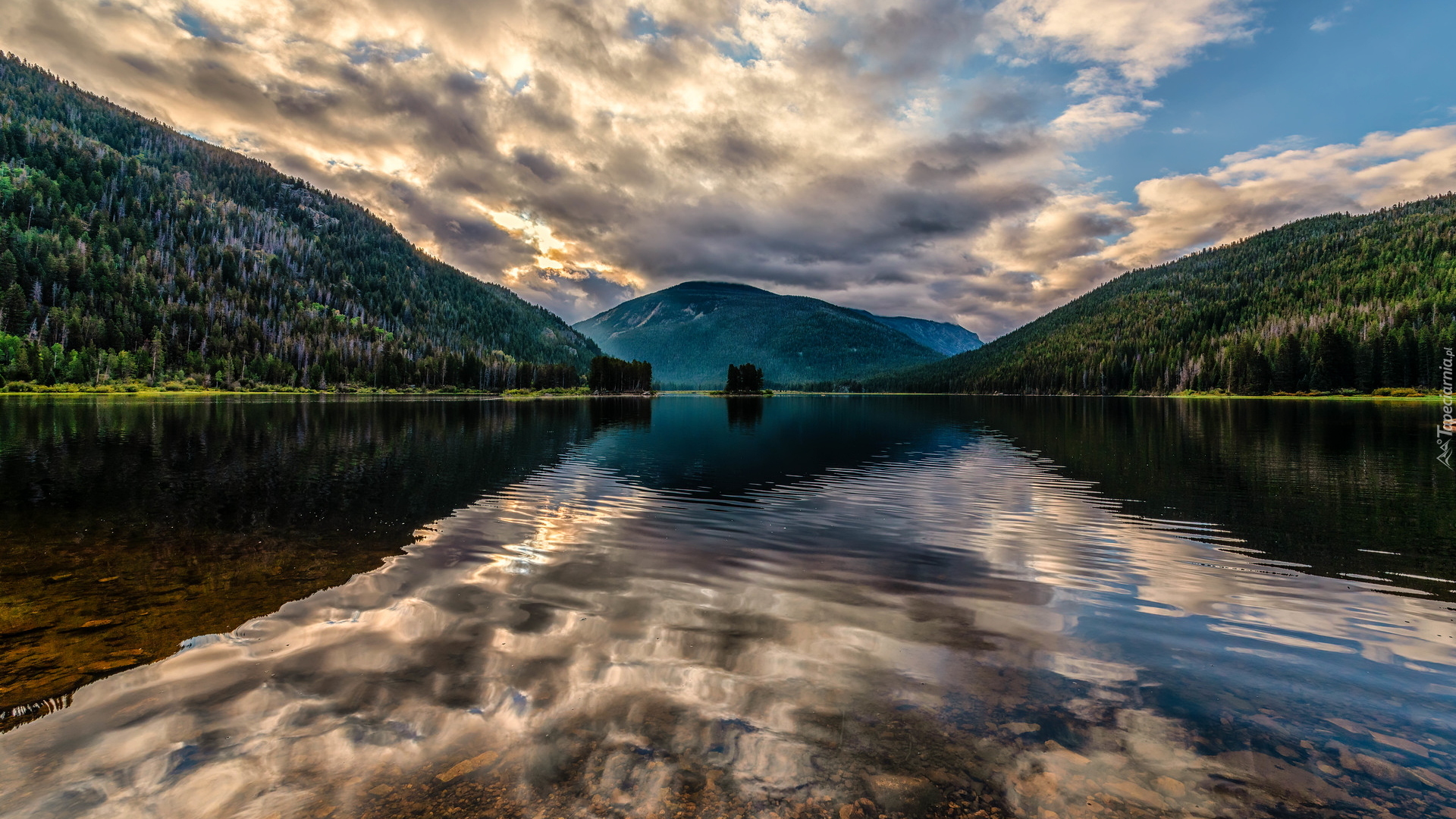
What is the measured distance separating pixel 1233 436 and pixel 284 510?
7885cm

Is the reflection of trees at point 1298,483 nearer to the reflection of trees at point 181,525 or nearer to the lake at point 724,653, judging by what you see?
the lake at point 724,653

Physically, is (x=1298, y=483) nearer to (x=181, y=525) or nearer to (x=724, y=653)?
(x=724, y=653)

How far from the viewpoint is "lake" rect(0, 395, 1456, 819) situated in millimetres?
7547

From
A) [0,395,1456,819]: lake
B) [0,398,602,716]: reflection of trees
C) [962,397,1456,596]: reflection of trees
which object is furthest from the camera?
[962,397,1456,596]: reflection of trees

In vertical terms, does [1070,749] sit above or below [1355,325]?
below

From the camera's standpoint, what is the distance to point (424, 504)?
90.6ft

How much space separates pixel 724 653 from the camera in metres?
11.8

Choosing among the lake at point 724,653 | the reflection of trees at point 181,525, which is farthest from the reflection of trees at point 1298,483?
the reflection of trees at point 181,525

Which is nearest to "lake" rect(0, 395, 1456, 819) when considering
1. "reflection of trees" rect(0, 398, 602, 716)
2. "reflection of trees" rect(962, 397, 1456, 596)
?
"reflection of trees" rect(0, 398, 602, 716)

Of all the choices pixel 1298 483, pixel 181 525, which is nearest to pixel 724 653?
pixel 181 525

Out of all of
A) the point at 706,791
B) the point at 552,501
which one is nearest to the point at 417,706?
the point at 706,791

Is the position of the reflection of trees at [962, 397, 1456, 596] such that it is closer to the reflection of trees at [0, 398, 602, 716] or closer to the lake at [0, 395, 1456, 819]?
the lake at [0, 395, 1456, 819]

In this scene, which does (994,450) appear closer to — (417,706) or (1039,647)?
(1039,647)

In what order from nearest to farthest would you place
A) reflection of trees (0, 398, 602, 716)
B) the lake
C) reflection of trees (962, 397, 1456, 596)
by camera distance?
1. the lake
2. reflection of trees (0, 398, 602, 716)
3. reflection of trees (962, 397, 1456, 596)
